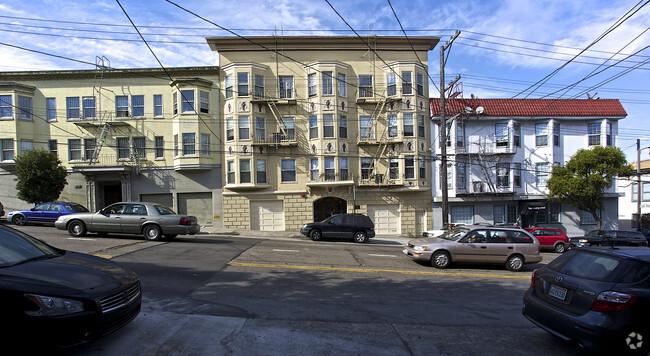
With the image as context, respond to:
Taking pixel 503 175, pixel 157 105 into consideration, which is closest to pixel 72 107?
pixel 157 105

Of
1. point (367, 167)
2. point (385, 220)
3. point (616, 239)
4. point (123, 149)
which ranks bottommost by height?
point (616, 239)

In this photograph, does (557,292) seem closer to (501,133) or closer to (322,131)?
(322,131)

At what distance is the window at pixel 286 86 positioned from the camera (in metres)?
25.8

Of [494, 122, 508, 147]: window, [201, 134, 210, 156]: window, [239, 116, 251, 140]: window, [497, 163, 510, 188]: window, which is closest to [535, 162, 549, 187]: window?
[497, 163, 510, 188]: window

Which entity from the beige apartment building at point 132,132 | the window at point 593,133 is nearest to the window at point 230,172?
the beige apartment building at point 132,132

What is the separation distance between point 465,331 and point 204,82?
78.3 feet

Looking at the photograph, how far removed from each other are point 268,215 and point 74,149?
14629 mm

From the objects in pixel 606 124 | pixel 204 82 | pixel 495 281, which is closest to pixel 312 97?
pixel 204 82

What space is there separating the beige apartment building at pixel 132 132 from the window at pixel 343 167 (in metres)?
8.81

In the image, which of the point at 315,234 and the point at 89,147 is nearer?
the point at 315,234

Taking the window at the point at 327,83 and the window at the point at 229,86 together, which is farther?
the window at the point at 327,83

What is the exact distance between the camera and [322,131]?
25531mm

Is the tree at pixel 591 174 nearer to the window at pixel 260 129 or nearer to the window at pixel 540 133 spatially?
the window at pixel 540 133

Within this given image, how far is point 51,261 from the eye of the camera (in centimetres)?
439
